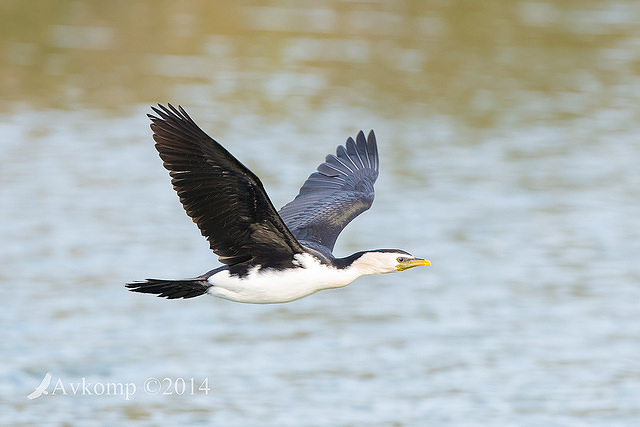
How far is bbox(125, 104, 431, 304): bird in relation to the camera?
7.93 metres

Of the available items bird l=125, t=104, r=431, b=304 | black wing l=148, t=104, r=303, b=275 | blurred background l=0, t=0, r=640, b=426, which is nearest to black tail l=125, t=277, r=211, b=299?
bird l=125, t=104, r=431, b=304

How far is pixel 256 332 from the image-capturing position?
49.9ft

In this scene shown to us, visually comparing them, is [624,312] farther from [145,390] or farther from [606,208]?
[145,390]

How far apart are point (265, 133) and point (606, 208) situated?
590 centimetres

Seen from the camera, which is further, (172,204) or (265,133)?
(265,133)

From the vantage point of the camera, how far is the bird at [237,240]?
26.0 feet

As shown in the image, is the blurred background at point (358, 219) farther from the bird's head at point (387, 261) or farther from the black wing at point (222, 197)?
the black wing at point (222, 197)

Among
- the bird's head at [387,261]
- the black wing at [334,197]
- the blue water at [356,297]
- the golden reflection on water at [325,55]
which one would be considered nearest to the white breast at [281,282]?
the bird's head at [387,261]

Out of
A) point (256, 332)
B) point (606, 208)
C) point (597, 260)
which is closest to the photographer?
point (256, 332)

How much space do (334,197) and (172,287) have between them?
2.56 meters

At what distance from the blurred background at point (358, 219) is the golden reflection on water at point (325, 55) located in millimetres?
67

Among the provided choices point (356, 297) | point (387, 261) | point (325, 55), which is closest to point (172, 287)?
point (387, 261)

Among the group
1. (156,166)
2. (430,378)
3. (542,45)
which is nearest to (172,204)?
(156,166)

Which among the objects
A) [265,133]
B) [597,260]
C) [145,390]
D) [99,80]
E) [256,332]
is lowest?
[145,390]
